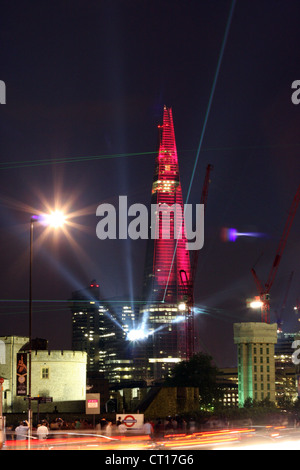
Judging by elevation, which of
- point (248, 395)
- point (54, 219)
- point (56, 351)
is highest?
point (54, 219)

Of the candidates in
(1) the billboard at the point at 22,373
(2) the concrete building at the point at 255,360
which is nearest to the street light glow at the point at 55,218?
(1) the billboard at the point at 22,373

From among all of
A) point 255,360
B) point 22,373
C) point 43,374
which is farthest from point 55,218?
point 255,360

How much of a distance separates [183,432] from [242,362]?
125 meters

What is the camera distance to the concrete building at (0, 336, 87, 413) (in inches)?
3334

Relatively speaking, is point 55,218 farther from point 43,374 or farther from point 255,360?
point 255,360

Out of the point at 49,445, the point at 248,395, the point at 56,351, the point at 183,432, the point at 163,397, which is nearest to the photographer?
the point at 49,445

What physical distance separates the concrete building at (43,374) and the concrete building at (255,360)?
243 ft

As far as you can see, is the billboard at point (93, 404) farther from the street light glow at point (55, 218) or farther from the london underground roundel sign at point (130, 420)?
the street light glow at point (55, 218)

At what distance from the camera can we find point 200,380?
13125 cm

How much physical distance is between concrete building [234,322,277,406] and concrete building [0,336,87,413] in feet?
243

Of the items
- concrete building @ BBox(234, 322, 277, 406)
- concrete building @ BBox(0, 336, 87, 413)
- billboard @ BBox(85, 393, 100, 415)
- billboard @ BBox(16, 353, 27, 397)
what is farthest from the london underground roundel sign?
concrete building @ BBox(234, 322, 277, 406)

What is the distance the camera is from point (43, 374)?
86.2 meters
